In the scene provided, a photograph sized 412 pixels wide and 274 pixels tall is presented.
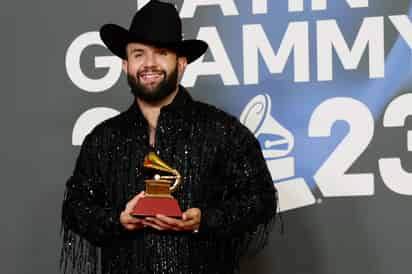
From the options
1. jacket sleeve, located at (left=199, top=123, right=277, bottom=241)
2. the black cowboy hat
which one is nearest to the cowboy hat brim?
the black cowboy hat

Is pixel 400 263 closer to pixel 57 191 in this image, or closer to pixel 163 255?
pixel 163 255

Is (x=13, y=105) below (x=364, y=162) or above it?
above

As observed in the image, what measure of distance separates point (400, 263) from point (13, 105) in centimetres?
119

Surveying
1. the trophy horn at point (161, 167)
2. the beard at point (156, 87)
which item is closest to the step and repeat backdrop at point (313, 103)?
the beard at point (156, 87)

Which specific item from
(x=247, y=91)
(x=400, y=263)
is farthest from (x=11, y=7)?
(x=400, y=263)

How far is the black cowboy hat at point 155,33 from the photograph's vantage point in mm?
1793

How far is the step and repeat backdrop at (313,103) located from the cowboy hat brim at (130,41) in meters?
0.48

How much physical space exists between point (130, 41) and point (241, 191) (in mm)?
403

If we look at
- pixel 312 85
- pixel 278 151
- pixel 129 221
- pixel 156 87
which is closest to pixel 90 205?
pixel 129 221

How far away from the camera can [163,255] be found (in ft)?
5.80

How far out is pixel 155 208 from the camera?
1.64m

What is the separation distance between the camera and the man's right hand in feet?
5.45

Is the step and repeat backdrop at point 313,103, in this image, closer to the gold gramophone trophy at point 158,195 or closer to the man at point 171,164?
the man at point 171,164

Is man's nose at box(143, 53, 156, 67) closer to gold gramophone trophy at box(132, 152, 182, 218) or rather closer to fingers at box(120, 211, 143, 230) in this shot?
gold gramophone trophy at box(132, 152, 182, 218)
